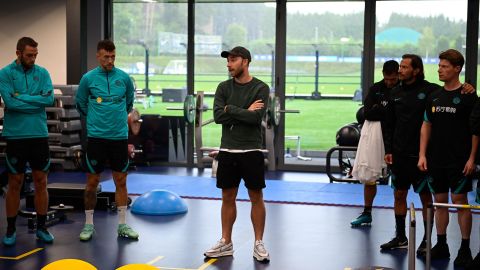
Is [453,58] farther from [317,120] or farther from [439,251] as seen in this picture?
[317,120]

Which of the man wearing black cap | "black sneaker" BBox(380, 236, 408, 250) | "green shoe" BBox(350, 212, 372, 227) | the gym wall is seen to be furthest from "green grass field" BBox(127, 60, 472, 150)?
the man wearing black cap

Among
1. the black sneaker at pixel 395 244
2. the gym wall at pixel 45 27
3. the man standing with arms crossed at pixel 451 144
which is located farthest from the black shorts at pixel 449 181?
the gym wall at pixel 45 27

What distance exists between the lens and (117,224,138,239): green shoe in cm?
507

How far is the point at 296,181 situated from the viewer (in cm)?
801

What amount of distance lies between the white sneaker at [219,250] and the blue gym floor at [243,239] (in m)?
0.05

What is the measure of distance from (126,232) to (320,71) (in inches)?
186

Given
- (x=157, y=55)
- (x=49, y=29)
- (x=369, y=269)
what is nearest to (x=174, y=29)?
(x=157, y=55)

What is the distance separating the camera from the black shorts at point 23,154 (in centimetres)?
479

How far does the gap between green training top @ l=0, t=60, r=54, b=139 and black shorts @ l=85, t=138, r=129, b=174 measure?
0.34m

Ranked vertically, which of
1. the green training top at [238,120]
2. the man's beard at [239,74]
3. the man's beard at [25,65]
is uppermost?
the man's beard at [25,65]

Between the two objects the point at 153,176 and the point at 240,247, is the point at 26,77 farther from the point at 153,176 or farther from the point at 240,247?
the point at 153,176

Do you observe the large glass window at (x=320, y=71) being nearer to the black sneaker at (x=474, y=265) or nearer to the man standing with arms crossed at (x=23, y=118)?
the man standing with arms crossed at (x=23, y=118)

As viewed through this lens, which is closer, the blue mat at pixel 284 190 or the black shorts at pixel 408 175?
the black shorts at pixel 408 175

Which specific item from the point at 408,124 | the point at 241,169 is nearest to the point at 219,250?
the point at 241,169
